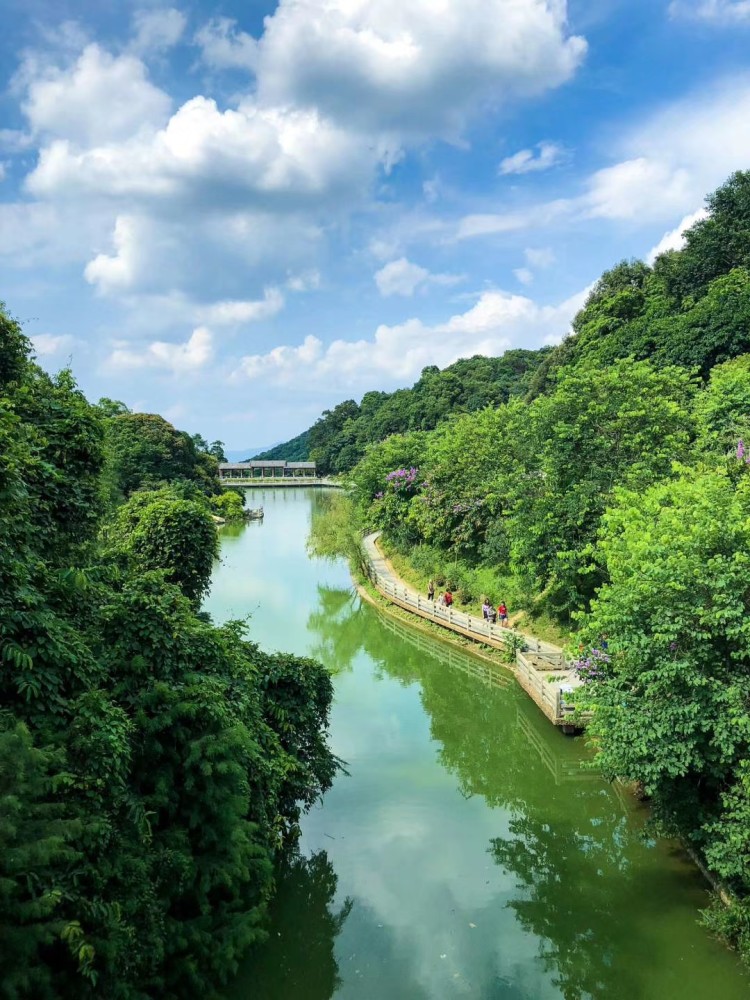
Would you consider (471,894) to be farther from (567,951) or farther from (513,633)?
(513,633)

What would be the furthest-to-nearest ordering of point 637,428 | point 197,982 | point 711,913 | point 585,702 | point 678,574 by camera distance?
point 637,428 → point 585,702 → point 678,574 → point 711,913 → point 197,982

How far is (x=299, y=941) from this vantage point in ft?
29.6

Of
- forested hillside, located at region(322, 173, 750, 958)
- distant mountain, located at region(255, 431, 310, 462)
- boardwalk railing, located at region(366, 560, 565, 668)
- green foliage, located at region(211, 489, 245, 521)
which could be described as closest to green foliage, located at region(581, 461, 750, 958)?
forested hillside, located at region(322, 173, 750, 958)

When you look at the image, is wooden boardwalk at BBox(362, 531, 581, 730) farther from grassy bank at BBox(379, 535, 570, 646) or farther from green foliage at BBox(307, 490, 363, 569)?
green foliage at BBox(307, 490, 363, 569)

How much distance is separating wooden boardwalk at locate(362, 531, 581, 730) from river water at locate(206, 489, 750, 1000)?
54 cm

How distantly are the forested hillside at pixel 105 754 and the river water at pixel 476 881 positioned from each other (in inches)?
54.0

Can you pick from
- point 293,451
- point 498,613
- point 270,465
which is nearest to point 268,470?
point 270,465

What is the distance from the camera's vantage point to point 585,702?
10.4 metres

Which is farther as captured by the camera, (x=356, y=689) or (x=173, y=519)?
(x=356, y=689)

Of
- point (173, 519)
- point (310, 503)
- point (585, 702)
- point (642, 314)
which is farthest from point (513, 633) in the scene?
point (310, 503)

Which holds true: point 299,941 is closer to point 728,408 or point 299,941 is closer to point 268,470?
point 728,408

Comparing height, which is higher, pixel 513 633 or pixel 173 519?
pixel 173 519

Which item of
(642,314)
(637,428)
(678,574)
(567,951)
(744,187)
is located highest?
(744,187)

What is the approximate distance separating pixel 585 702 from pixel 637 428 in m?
9.97
